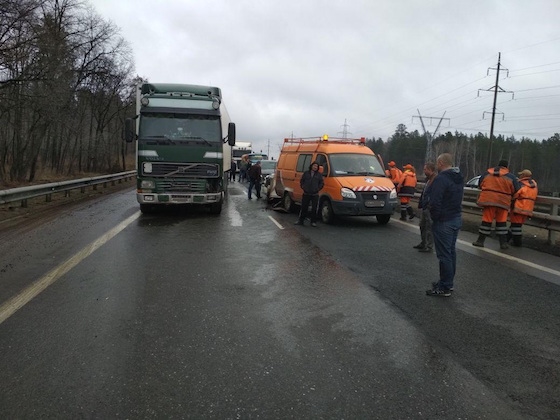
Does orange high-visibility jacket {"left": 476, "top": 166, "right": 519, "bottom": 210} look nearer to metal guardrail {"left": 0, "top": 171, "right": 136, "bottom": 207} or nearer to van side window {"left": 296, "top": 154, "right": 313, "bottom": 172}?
van side window {"left": 296, "top": 154, "right": 313, "bottom": 172}

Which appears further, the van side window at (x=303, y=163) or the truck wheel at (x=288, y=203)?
the truck wheel at (x=288, y=203)

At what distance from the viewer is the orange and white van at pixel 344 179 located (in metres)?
11.6

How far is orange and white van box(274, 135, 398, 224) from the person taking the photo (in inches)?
455

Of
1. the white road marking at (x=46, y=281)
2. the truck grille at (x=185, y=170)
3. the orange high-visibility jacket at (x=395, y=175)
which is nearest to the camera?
the white road marking at (x=46, y=281)

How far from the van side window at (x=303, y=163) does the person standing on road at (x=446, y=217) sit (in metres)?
8.08

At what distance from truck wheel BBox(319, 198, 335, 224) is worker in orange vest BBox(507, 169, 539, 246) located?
438 cm

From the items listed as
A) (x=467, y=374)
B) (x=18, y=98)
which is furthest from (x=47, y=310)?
(x=18, y=98)

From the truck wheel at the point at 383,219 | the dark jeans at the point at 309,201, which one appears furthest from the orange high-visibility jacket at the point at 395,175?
the dark jeans at the point at 309,201

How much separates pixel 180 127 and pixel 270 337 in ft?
30.6

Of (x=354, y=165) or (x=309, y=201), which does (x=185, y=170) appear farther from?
(x=354, y=165)

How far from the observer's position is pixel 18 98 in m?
20.9

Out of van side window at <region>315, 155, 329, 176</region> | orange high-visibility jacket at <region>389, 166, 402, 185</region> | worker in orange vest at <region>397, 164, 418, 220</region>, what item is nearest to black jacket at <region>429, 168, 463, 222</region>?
van side window at <region>315, 155, 329, 176</region>

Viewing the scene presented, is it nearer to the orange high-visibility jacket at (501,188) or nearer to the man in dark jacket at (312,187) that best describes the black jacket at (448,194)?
the orange high-visibility jacket at (501,188)

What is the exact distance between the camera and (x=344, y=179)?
11.9 m
